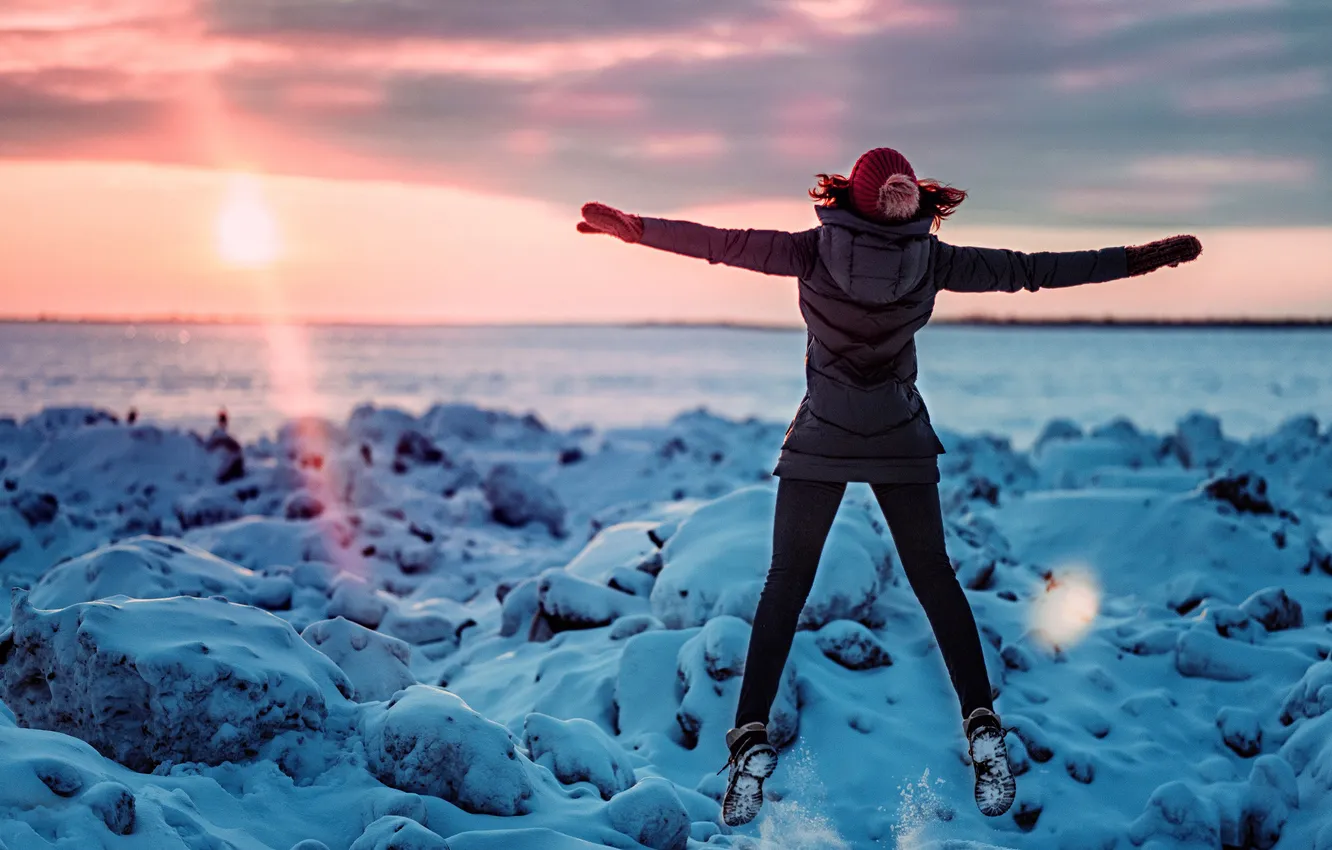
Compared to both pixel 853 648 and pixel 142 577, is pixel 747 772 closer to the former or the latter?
pixel 853 648

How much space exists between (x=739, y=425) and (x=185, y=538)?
11.4m

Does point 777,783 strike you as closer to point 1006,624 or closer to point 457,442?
point 1006,624

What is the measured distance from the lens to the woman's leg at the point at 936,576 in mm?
3693

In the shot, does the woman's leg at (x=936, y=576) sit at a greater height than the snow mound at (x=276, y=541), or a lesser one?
greater

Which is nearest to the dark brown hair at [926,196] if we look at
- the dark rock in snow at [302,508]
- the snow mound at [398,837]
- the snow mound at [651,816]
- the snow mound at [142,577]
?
the snow mound at [651,816]

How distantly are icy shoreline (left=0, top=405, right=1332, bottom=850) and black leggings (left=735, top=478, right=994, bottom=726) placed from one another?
1.74ft

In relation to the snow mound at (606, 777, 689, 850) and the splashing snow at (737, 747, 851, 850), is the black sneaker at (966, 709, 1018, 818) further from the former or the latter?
the snow mound at (606, 777, 689, 850)

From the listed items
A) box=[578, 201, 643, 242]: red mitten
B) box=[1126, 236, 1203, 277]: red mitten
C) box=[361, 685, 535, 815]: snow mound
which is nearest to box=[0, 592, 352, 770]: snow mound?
box=[361, 685, 535, 815]: snow mound

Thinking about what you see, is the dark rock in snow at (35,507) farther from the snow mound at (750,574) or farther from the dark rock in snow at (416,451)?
the dark rock in snow at (416,451)

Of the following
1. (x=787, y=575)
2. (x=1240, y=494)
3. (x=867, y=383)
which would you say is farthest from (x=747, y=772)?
(x=1240, y=494)

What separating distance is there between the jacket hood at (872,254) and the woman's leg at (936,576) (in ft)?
2.04

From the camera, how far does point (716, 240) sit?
11.8 feet

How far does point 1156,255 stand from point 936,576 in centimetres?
127

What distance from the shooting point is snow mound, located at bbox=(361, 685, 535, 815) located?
11.3 feet
